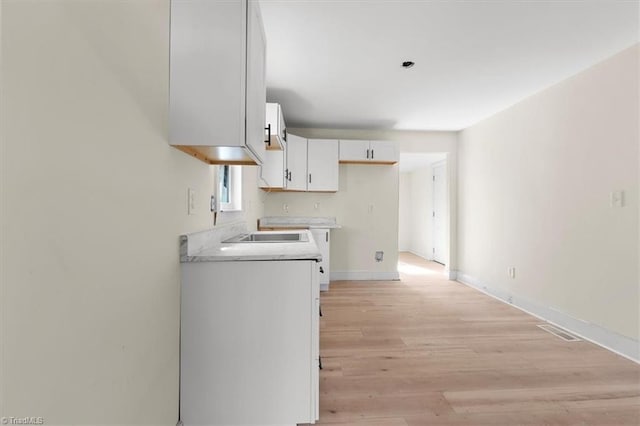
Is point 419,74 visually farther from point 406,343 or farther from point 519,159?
point 406,343

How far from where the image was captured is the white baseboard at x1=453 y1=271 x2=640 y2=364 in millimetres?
2174

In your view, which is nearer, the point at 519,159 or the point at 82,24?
the point at 82,24

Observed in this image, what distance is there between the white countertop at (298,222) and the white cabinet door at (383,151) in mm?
1110

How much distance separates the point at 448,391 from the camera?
176cm

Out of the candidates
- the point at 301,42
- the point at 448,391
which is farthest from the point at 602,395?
the point at 301,42

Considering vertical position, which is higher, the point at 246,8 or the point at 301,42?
the point at 301,42

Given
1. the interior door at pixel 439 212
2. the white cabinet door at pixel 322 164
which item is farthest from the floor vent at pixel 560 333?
the interior door at pixel 439 212

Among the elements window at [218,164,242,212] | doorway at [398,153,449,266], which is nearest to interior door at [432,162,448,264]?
doorway at [398,153,449,266]

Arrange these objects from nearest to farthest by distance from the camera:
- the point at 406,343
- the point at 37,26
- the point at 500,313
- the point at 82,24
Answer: the point at 37,26 → the point at 82,24 → the point at 406,343 → the point at 500,313

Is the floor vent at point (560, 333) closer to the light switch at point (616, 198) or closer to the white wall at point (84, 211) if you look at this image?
the light switch at point (616, 198)

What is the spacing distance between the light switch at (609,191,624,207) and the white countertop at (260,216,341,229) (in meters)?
2.83

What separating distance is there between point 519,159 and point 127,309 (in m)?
3.87

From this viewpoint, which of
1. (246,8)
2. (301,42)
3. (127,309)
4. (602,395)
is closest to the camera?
(127,309)

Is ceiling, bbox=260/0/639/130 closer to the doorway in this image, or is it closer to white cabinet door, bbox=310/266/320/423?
white cabinet door, bbox=310/266/320/423
